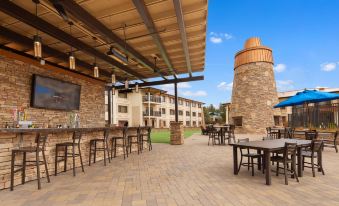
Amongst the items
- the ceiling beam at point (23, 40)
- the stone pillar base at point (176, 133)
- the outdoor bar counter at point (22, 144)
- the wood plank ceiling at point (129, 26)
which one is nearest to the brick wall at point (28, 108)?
the outdoor bar counter at point (22, 144)

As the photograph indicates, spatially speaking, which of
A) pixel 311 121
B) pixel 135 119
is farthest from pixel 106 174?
pixel 135 119

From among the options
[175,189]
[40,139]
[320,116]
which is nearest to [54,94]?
[40,139]

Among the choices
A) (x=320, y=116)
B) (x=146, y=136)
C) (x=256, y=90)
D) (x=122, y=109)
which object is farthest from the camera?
(x=122, y=109)

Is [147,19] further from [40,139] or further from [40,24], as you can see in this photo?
[40,139]

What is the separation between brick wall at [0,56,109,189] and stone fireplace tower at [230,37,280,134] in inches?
539

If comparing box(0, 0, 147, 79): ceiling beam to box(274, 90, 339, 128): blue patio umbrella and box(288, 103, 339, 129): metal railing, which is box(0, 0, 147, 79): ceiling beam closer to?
box(274, 90, 339, 128): blue patio umbrella

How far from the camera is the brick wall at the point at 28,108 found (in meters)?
3.81

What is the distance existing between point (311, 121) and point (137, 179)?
10.8 meters

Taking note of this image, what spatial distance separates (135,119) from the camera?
3216cm

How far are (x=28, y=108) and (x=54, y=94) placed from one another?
909 mm

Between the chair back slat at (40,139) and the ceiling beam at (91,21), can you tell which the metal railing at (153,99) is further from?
the chair back slat at (40,139)

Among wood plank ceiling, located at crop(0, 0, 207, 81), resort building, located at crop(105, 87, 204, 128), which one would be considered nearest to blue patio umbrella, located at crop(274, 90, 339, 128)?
wood plank ceiling, located at crop(0, 0, 207, 81)

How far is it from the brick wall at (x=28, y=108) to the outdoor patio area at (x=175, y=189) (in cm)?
52

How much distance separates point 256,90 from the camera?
60.2ft
